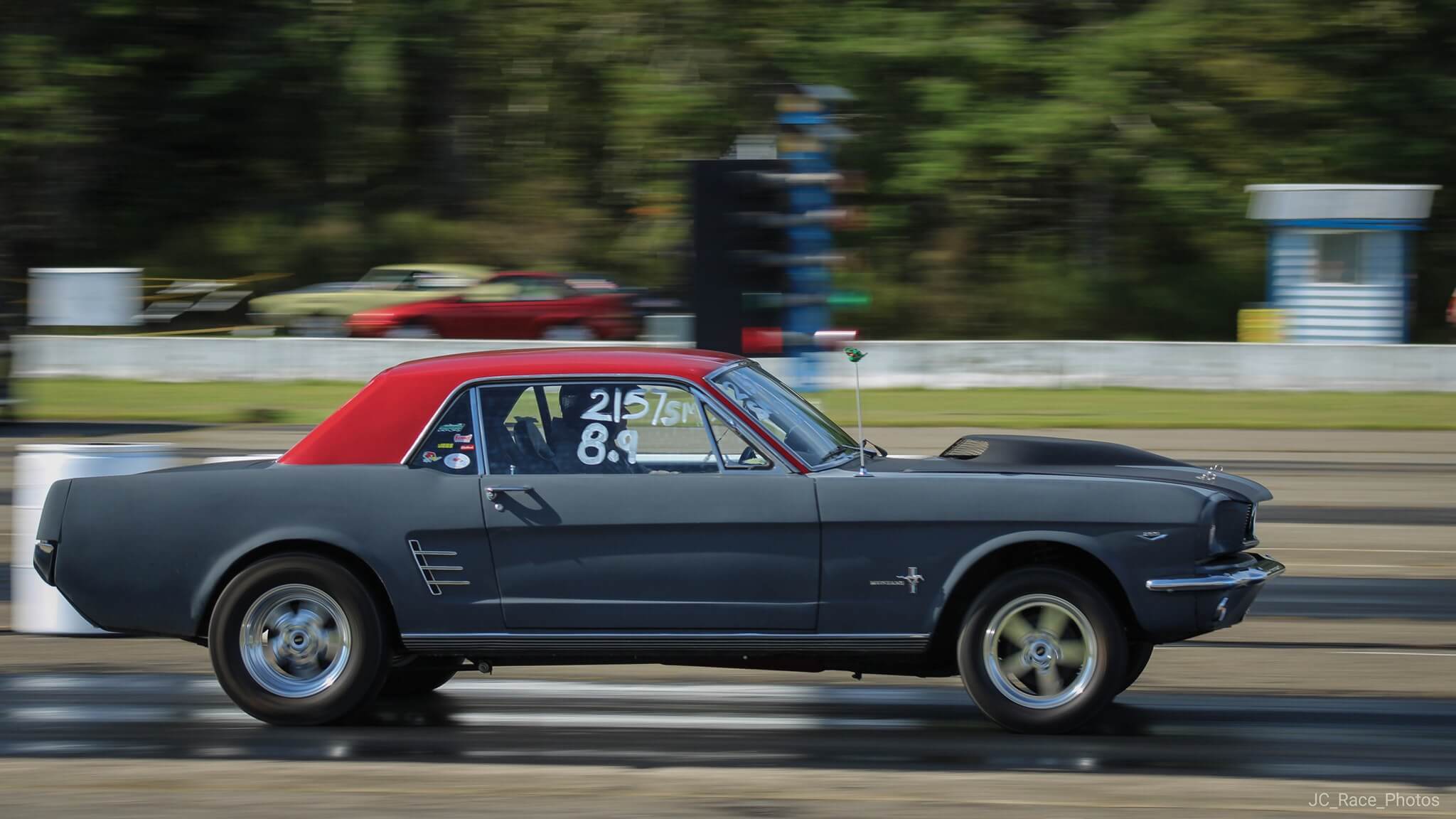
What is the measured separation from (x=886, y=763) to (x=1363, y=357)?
1962cm

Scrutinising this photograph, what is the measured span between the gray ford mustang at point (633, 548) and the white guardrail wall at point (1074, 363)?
1668 centimetres

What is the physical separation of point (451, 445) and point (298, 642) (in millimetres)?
889

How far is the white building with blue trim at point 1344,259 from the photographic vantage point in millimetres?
24188

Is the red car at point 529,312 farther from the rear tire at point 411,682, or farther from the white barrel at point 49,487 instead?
the rear tire at point 411,682

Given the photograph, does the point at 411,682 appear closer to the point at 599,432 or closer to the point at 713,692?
the point at 713,692

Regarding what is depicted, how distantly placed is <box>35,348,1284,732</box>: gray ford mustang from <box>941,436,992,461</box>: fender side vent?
154 millimetres

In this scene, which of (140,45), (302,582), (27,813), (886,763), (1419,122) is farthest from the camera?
(140,45)

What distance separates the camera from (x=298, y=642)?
5594 millimetres

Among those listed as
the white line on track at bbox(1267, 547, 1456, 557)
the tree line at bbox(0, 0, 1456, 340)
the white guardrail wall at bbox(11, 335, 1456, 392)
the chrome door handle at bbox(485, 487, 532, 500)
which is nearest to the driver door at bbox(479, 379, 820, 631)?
the chrome door handle at bbox(485, 487, 532, 500)

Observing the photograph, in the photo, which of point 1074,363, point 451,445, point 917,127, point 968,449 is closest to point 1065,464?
point 968,449

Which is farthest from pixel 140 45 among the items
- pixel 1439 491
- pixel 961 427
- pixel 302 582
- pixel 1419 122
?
pixel 302 582

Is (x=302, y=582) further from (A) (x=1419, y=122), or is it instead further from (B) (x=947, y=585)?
(A) (x=1419, y=122)

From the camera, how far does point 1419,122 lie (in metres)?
29.5

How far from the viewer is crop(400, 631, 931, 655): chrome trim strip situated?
5.34m
